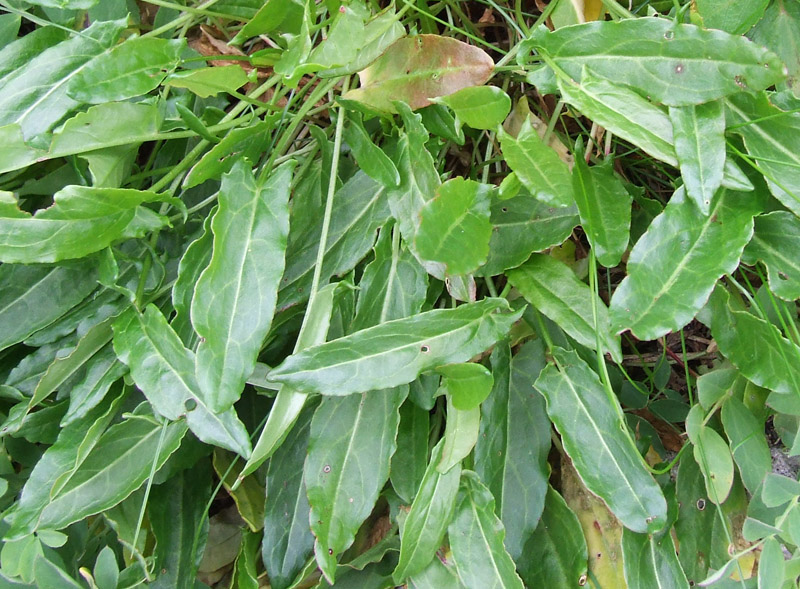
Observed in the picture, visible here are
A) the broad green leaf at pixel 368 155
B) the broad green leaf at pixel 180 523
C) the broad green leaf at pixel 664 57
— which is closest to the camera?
the broad green leaf at pixel 664 57

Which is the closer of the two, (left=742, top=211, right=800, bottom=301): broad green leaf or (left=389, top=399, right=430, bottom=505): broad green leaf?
(left=742, top=211, right=800, bottom=301): broad green leaf

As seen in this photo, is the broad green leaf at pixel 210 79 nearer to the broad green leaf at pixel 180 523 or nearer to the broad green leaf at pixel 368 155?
the broad green leaf at pixel 368 155

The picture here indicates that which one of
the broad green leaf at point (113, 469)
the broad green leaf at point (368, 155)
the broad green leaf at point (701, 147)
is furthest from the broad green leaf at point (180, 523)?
the broad green leaf at point (701, 147)

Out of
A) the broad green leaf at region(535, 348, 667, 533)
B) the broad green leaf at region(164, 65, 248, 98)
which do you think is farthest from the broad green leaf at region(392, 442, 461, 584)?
the broad green leaf at region(164, 65, 248, 98)

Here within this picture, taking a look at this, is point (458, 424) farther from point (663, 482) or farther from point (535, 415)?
point (663, 482)

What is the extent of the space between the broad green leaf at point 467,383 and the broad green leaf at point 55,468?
15.4 inches

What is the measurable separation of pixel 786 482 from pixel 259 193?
2.07ft

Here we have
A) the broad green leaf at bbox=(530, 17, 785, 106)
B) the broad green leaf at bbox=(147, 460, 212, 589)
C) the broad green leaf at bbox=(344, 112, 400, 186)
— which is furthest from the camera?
the broad green leaf at bbox=(147, 460, 212, 589)

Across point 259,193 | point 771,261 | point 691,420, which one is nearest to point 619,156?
point 771,261

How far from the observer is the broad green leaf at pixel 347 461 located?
0.70 m

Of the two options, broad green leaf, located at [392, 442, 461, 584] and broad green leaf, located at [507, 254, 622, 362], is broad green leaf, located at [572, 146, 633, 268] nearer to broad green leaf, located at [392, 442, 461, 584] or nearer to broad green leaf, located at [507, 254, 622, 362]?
broad green leaf, located at [507, 254, 622, 362]

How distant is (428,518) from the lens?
705 mm

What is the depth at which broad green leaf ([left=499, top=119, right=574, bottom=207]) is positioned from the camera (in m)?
0.64

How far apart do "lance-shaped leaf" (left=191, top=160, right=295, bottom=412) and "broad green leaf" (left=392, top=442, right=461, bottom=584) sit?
229 millimetres
